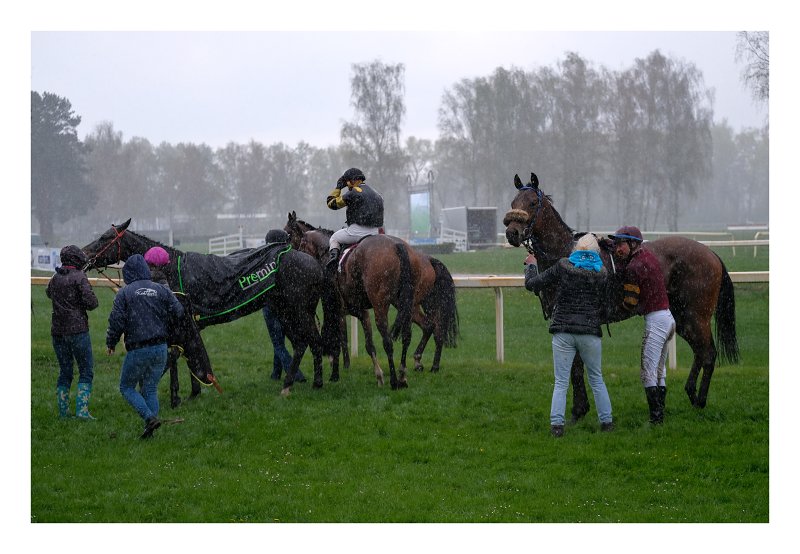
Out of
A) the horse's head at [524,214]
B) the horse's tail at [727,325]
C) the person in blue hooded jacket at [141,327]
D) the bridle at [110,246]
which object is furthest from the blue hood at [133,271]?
the horse's tail at [727,325]

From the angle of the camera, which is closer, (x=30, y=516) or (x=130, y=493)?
(x=30, y=516)

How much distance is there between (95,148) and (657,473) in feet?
133

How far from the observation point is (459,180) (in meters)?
56.5

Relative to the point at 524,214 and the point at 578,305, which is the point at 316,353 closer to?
the point at 524,214

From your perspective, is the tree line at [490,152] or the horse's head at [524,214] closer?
the horse's head at [524,214]

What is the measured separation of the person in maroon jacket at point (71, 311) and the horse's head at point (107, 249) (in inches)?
29.2

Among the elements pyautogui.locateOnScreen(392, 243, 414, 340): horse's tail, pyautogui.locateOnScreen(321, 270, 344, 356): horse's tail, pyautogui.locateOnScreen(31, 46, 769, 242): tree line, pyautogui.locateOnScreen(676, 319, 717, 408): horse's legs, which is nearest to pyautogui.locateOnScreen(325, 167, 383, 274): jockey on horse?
pyautogui.locateOnScreen(321, 270, 344, 356): horse's tail

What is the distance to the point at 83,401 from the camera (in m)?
8.02

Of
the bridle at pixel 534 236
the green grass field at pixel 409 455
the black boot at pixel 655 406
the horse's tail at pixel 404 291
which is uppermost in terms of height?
the bridle at pixel 534 236

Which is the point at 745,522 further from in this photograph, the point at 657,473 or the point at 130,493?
the point at 130,493

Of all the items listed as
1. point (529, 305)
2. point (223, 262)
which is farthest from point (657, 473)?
point (529, 305)

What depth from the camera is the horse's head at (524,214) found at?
23.3ft

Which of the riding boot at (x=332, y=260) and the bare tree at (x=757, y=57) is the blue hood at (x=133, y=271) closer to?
the riding boot at (x=332, y=260)

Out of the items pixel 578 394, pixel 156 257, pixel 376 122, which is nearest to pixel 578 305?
pixel 578 394
